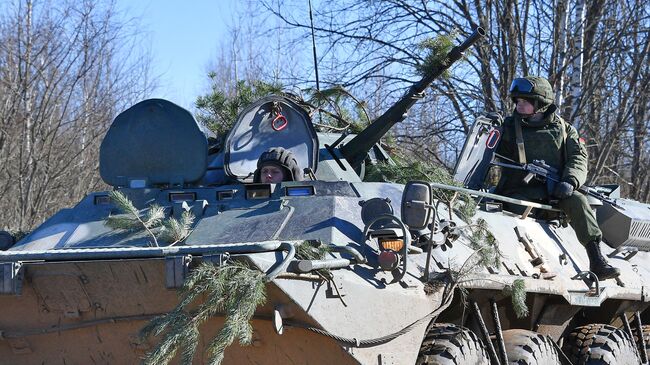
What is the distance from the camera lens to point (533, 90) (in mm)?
9086

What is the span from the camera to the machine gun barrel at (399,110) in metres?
8.18

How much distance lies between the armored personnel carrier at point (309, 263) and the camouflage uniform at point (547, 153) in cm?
25

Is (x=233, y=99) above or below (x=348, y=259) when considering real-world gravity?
above

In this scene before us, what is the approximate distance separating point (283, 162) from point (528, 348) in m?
2.08

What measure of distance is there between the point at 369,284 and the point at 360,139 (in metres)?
2.68

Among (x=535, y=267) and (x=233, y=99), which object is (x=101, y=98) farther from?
(x=535, y=267)

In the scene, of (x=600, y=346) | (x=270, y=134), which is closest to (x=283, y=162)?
(x=270, y=134)

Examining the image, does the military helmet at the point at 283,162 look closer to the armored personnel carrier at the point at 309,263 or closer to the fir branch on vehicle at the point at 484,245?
the armored personnel carrier at the point at 309,263

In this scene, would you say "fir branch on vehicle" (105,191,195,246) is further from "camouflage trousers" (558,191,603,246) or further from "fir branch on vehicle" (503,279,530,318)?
"camouflage trousers" (558,191,603,246)

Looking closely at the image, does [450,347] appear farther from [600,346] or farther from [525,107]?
[525,107]

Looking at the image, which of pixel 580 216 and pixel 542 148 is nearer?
pixel 580 216

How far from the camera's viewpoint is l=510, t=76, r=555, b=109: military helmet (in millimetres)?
9086

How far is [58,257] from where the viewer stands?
19.1 ft

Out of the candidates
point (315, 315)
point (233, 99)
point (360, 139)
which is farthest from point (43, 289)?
point (233, 99)
